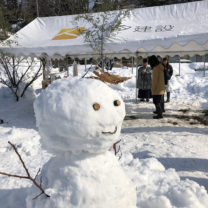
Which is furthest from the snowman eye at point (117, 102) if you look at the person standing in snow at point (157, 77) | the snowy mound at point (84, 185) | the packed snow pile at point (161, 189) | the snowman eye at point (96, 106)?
the person standing in snow at point (157, 77)

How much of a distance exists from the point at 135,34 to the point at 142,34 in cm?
18

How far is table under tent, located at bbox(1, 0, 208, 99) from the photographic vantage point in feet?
15.0

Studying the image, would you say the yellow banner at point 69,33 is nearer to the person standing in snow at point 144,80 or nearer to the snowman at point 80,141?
the person standing in snow at point 144,80

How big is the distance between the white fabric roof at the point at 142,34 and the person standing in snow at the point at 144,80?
1.09 meters

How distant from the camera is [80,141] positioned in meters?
1.48

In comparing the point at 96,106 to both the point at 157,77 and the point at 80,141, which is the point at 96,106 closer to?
the point at 80,141

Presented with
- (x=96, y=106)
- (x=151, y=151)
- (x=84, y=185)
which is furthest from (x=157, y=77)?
(x=84, y=185)

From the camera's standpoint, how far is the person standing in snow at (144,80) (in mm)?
7180

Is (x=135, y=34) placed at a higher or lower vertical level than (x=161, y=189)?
higher

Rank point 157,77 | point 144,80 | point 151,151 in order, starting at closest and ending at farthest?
point 151,151
point 157,77
point 144,80

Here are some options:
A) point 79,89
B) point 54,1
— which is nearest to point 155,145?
point 79,89

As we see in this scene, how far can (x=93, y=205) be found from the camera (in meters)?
1.50

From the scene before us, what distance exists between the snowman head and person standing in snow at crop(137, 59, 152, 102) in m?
5.81

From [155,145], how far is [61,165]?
258 cm
